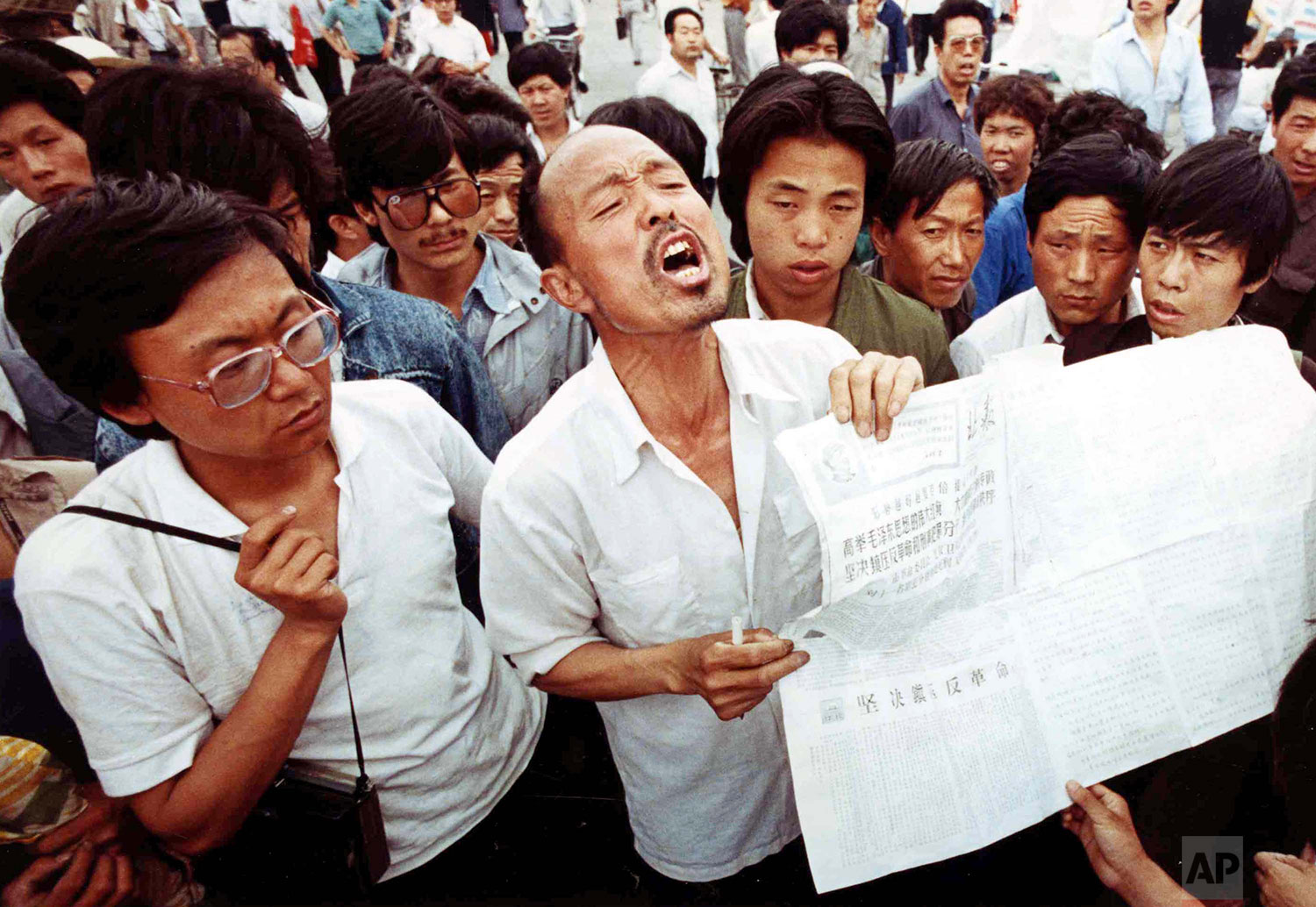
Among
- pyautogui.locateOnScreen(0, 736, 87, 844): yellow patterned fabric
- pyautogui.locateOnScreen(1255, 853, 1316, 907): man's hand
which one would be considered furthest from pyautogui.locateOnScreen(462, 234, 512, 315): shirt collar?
pyautogui.locateOnScreen(1255, 853, 1316, 907): man's hand

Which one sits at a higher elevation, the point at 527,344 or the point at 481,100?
the point at 481,100

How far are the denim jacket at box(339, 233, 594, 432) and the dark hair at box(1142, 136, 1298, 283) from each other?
166 cm

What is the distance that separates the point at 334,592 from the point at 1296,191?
3.96 metres

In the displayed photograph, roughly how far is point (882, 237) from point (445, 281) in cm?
143

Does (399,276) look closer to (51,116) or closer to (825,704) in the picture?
(51,116)

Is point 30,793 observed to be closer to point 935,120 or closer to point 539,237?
point 539,237

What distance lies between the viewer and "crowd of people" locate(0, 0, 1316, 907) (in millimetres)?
1310

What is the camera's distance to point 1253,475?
1.45 meters

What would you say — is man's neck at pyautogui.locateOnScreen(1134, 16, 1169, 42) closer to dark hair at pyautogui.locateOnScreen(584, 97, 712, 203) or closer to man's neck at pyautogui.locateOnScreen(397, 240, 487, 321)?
dark hair at pyautogui.locateOnScreen(584, 97, 712, 203)

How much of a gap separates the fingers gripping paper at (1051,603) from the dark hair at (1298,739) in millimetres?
71

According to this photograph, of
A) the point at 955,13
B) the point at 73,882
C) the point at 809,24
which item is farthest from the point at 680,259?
the point at 955,13

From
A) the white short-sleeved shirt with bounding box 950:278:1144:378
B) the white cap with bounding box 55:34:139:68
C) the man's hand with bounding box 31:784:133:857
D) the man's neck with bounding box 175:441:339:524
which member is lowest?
the man's hand with bounding box 31:784:133:857

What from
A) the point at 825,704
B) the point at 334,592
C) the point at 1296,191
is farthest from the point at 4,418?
the point at 1296,191

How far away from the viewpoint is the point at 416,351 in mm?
2119
